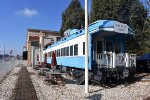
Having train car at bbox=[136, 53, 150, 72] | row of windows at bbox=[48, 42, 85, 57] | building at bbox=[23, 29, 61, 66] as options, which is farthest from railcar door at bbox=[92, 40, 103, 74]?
building at bbox=[23, 29, 61, 66]

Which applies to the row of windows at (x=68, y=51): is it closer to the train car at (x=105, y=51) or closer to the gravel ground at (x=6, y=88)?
the train car at (x=105, y=51)

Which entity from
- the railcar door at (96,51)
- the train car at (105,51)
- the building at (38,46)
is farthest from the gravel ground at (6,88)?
the building at (38,46)

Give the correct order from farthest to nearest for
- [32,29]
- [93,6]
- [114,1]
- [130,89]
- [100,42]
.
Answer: [32,29], [93,6], [114,1], [100,42], [130,89]

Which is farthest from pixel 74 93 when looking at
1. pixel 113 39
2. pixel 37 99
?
pixel 113 39

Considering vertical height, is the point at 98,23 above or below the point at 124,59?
above

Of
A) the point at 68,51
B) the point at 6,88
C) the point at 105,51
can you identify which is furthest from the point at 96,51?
the point at 6,88

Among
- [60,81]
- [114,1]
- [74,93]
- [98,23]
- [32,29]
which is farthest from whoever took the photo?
[32,29]

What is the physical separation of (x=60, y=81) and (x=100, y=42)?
3794mm

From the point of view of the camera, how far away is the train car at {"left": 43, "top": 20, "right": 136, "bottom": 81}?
51.0ft

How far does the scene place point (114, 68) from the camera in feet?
52.1

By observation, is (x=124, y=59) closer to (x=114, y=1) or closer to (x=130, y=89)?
(x=130, y=89)

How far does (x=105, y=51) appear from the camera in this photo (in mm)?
16906

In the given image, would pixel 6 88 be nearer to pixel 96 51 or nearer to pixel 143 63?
pixel 96 51

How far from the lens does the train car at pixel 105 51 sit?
15.6 metres
